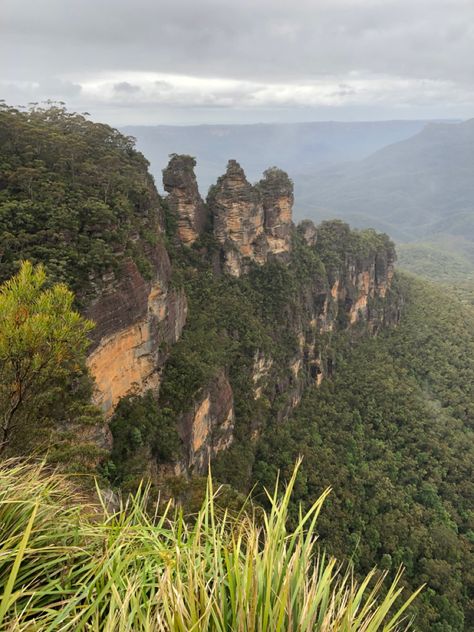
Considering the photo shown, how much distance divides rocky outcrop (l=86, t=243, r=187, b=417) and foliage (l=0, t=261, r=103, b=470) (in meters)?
6.90

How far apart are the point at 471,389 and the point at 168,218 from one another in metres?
31.8

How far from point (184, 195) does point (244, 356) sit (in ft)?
40.1

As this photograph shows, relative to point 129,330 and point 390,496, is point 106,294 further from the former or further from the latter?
point 390,496

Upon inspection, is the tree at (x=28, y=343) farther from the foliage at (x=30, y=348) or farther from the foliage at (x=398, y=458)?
the foliage at (x=398, y=458)

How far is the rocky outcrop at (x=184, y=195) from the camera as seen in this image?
2767cm

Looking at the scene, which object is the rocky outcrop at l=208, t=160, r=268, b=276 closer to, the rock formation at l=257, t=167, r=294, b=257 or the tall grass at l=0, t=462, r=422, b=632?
the rock formation at l=257, t=167, r=294, b=257

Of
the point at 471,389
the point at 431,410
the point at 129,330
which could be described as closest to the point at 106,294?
the point at 129,330

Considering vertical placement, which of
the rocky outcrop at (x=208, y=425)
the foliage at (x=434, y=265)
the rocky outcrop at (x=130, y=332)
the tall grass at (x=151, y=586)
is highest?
the tall grass at (x=151, y=586)

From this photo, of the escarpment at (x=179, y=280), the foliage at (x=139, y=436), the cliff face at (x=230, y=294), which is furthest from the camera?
the cliff face at (x=230, y=294)

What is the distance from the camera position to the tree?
191 inches

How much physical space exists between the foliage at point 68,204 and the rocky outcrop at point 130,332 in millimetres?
842

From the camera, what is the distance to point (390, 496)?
24.1m

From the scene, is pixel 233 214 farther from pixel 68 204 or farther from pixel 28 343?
pixel 28 343

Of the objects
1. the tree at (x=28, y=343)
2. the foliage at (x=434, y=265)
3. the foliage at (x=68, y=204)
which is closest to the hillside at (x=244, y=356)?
the foliage at (x=68, y=204)
